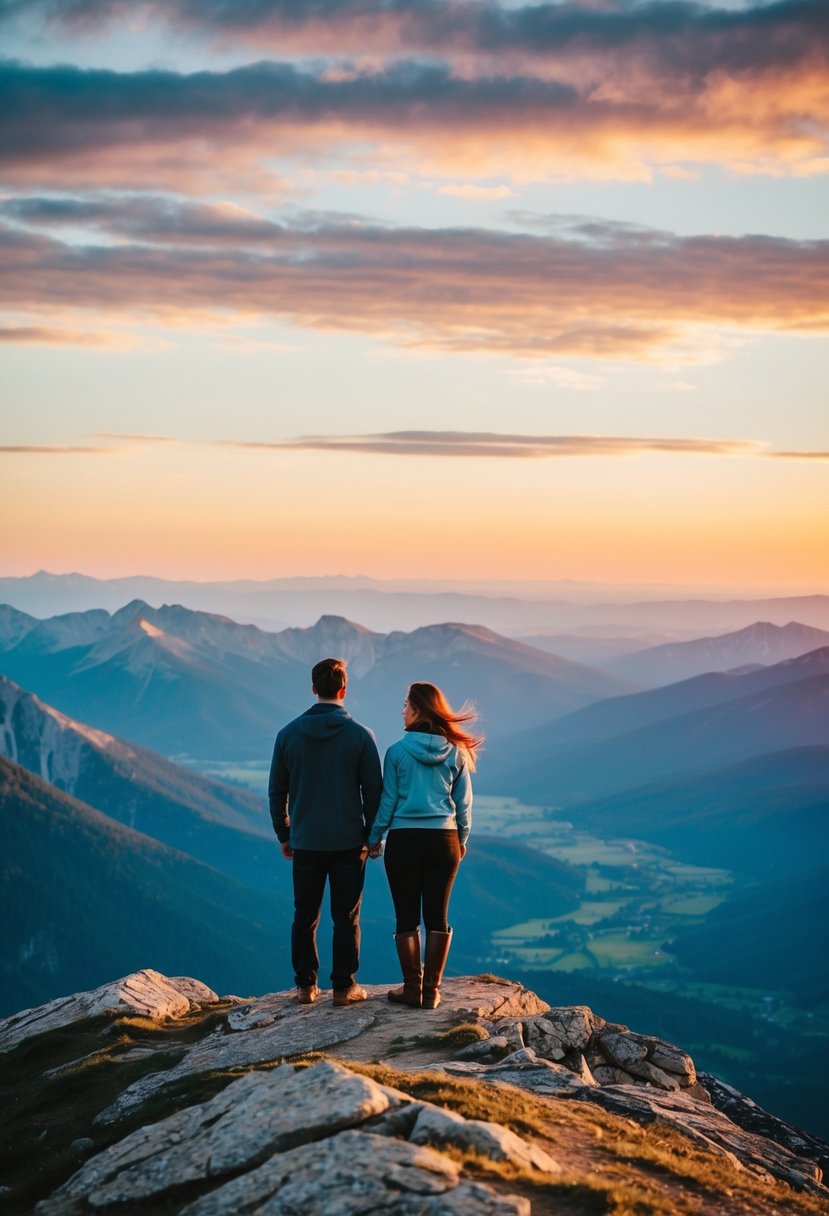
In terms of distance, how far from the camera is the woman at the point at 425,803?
70.0 feet

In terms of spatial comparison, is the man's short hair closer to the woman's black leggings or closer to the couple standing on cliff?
the couple standing on cliff

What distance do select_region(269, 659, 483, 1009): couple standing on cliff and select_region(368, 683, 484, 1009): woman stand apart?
0.02 m

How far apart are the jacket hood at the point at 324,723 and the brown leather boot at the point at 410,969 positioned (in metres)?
4.20

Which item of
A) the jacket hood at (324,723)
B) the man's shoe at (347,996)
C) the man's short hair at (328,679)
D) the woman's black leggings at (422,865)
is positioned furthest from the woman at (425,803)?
the man's shoe at (347,996)

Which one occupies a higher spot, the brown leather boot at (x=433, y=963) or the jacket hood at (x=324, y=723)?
the jacket hood at (x=324, y=723)

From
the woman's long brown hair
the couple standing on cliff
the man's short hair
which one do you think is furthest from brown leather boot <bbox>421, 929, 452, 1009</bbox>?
the man's short hair

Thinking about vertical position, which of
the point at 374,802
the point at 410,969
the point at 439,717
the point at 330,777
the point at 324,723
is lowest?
the point at 410,969

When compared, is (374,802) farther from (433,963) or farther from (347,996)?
(347,996)

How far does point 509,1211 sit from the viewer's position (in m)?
11.9

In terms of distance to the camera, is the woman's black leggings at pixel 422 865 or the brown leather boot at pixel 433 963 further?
the brown leather boot at pixel 433 963

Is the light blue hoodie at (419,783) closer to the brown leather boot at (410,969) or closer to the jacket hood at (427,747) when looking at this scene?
the jacket hood at (427,747)

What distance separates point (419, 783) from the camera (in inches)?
840

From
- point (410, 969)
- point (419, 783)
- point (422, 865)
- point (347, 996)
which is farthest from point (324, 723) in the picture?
point (347, 996)

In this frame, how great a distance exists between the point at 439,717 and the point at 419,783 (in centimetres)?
130
